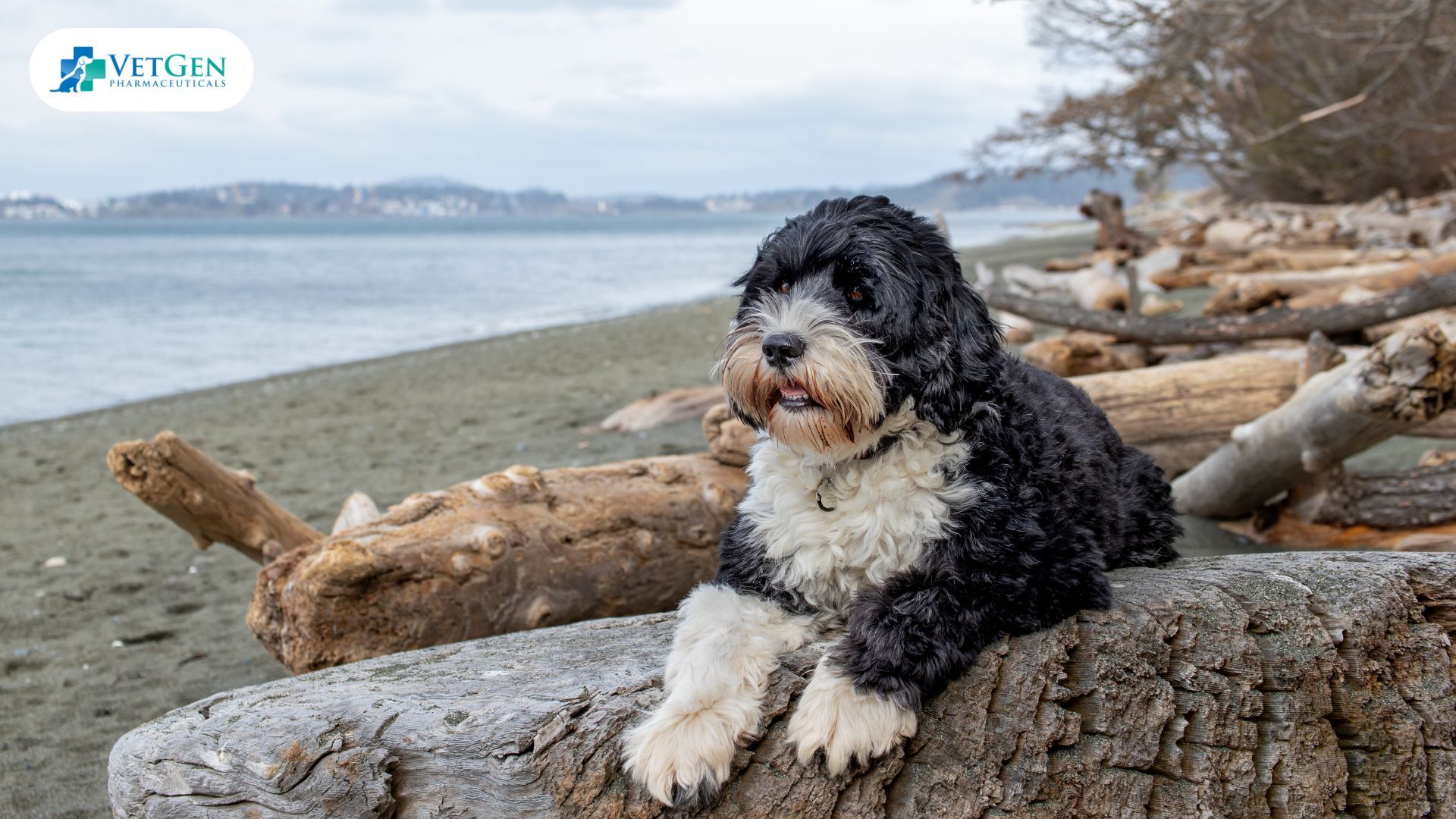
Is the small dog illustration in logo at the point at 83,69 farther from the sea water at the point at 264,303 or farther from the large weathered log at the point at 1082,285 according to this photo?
the large weathered log at the point at 1082,285

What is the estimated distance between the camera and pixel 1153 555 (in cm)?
368

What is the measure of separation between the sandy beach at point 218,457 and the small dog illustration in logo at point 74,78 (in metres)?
3.71

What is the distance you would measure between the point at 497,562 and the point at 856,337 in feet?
8.15

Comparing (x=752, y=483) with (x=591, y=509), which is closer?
(x=752, y=483)

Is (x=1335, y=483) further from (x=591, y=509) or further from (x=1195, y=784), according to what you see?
(x=591, y=509)

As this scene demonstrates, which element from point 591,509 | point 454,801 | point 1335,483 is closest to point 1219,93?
point 1335,483

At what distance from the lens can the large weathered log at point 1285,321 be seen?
24.2 ft

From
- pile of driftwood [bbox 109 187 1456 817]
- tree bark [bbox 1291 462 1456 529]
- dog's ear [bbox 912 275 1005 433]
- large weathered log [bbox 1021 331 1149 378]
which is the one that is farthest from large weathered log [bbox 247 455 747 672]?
large weathered log [bbox 1021 331 1149 378]

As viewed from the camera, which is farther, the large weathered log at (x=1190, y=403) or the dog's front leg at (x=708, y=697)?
the large weathered log at (x=1190, y=403)

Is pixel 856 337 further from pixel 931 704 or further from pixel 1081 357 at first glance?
pixel 1081 357

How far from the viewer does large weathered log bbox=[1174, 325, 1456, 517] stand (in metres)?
4.26

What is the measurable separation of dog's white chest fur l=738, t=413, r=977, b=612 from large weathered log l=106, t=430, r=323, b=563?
331 cm

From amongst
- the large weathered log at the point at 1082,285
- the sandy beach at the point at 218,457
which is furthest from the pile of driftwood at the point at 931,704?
the large weathered log at the point at 1082,285

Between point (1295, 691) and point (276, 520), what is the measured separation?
4927 mm
